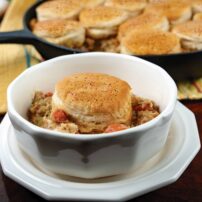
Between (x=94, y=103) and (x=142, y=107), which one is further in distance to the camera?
(x=142, y=107)

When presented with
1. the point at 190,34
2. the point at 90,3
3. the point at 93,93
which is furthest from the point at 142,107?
the point at 90,3

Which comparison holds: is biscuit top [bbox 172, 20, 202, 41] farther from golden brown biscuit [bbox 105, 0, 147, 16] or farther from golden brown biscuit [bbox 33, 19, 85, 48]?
golden brown biscuit [bbox 33, 19, 85, 48]

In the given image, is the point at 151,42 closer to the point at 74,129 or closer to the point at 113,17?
the point at 113,17

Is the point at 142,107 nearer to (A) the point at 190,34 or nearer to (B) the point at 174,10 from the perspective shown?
(A) the point at 190,34

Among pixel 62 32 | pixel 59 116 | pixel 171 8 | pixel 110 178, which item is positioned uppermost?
pixel 59 116

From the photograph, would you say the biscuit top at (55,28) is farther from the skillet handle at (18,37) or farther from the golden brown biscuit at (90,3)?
the golden brown biscuit at (90,3)

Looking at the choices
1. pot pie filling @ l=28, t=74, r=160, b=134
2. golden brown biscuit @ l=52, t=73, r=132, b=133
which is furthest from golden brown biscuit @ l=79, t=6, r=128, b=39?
golden brown biscuit @ l=52, t=73, r=132, b=133
